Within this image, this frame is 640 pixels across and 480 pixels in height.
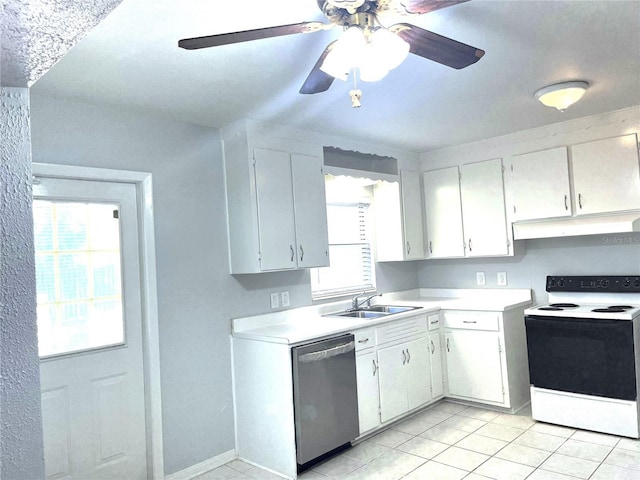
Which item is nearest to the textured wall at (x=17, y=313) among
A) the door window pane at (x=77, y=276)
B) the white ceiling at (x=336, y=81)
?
the white ceiling at (x=336, y=81)

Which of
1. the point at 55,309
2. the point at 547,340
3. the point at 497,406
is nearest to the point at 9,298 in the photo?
the point at 55,309

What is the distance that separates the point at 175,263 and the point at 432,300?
253 centimetres

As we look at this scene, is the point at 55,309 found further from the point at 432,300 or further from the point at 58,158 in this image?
the point at 432,300

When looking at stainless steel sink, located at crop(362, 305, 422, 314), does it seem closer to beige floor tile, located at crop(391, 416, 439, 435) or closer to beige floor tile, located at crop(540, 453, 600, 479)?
beige floor tile, located at crop(391, 416, 439, 435)

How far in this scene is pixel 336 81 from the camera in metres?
2.59

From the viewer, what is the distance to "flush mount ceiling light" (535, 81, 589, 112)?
2793mm

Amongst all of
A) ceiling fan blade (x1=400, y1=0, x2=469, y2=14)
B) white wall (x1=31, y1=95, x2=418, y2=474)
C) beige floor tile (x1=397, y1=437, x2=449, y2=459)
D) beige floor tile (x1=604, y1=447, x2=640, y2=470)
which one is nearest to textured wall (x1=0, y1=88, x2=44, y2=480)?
ceiling fan blade (x1=400, y1=0, x2=469, y2=14)

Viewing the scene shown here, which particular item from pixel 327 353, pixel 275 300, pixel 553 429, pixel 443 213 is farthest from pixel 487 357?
pixel 275 300

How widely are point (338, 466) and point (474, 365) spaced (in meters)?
1.53

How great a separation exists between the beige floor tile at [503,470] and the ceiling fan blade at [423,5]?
2546mm

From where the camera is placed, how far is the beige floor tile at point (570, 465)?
2762mm

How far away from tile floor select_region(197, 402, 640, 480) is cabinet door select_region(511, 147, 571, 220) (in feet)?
5.40

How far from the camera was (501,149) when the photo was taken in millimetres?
4133

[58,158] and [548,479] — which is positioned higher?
[58,158]
